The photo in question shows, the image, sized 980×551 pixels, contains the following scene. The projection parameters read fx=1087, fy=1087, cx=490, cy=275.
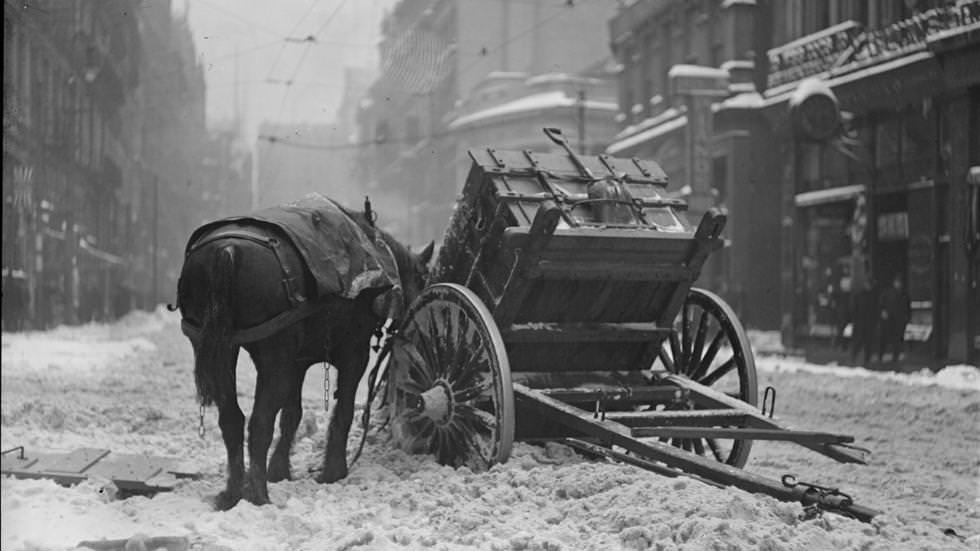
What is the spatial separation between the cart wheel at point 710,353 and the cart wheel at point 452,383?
1.59 meters

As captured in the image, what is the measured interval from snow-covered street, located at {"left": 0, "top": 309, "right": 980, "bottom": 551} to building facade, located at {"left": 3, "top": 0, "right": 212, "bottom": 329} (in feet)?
2.69

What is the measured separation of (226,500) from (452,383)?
1.50 metres

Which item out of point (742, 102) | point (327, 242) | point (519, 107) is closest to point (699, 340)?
point (327, 242)

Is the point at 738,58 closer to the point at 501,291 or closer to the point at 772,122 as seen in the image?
the point at 772,122

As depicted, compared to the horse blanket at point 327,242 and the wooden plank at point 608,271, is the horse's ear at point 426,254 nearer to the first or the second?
the horse blanket at point 327,242

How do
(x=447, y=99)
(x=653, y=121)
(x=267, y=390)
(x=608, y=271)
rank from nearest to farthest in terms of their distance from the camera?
(x=267, y=390) → (x=608, y=271) → (x=447, y=99) → (x=653, y=121)

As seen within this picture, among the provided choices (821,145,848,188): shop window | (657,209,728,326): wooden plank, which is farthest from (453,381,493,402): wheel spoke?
(821,145,848,188): shop window

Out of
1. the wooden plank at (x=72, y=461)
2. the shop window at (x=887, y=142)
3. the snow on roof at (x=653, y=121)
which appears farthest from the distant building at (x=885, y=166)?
the wooden plank at (x=72, y=461)

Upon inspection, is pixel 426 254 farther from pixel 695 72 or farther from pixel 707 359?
pixel 695 72

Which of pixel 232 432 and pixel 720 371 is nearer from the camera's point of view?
pixel 232 432

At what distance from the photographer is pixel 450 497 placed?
5594 mm

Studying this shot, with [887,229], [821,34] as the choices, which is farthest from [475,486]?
[821,34]

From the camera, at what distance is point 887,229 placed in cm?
1716

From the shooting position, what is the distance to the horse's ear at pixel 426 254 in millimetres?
7547
